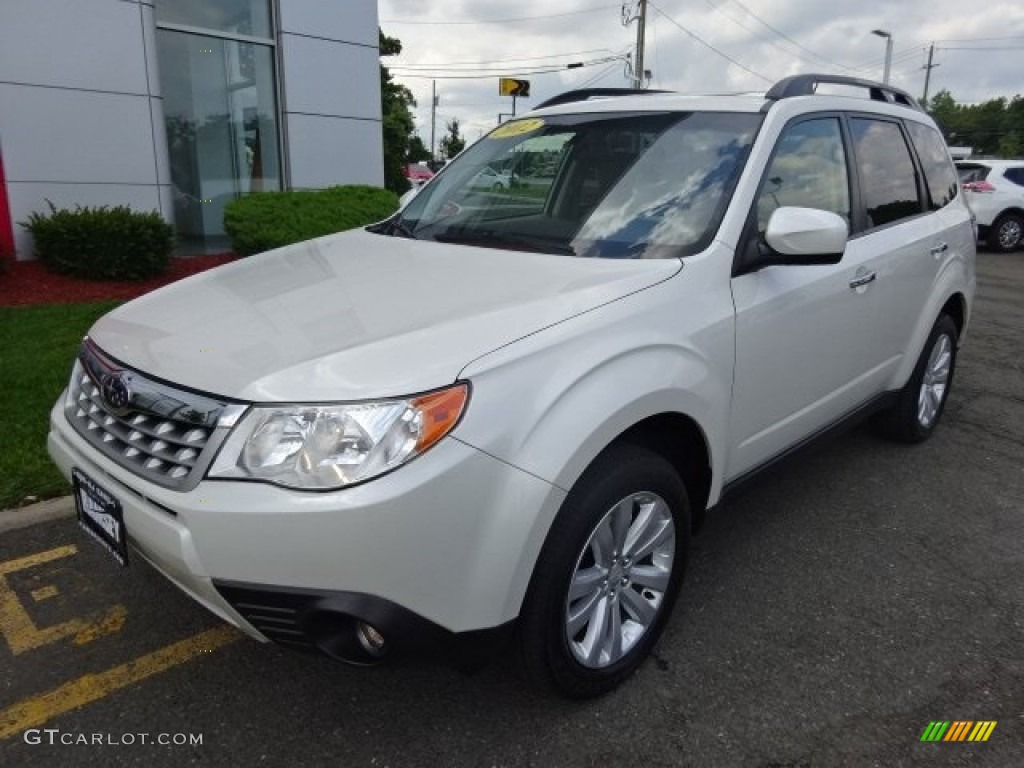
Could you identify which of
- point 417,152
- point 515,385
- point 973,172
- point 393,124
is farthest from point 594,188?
point 417,152

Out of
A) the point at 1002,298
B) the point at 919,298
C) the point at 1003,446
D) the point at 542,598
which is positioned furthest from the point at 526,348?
the point at 1002,298

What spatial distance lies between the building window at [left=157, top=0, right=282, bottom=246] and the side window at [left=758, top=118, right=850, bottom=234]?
312 inches

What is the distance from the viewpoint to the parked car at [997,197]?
47.0 feet

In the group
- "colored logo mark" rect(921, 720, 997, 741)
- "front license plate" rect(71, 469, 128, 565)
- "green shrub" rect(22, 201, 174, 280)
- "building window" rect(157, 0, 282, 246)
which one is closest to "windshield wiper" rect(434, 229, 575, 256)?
"front license plate" rect(71, 469, 128, 565)

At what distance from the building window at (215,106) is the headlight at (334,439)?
8328 mm

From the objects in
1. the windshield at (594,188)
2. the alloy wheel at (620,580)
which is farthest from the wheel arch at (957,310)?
the alloy wheel at (620,580)

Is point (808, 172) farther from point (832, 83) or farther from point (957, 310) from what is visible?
point (957, 310)

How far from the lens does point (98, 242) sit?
24.4 ft

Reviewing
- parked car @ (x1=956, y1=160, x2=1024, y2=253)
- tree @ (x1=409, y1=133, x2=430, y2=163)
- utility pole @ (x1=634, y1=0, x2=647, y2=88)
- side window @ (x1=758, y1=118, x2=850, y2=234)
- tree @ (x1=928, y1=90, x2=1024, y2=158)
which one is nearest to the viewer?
side window @ (x1=758, y1=118, x2=850, y2=234)

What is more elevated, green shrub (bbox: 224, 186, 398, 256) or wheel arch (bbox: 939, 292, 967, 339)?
green shrub (bbox: 224, 186, 398, 256)

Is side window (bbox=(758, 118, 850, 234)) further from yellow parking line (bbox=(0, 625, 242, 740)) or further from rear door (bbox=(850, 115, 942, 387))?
yellow parking line (bbox=(0, 625, 242, 740))

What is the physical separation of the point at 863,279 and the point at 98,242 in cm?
681

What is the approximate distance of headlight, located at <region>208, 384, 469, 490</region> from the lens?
180 centimetres

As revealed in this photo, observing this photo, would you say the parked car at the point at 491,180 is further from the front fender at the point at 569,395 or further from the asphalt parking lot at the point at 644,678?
the asphalt parking lot at the point at 644,678
